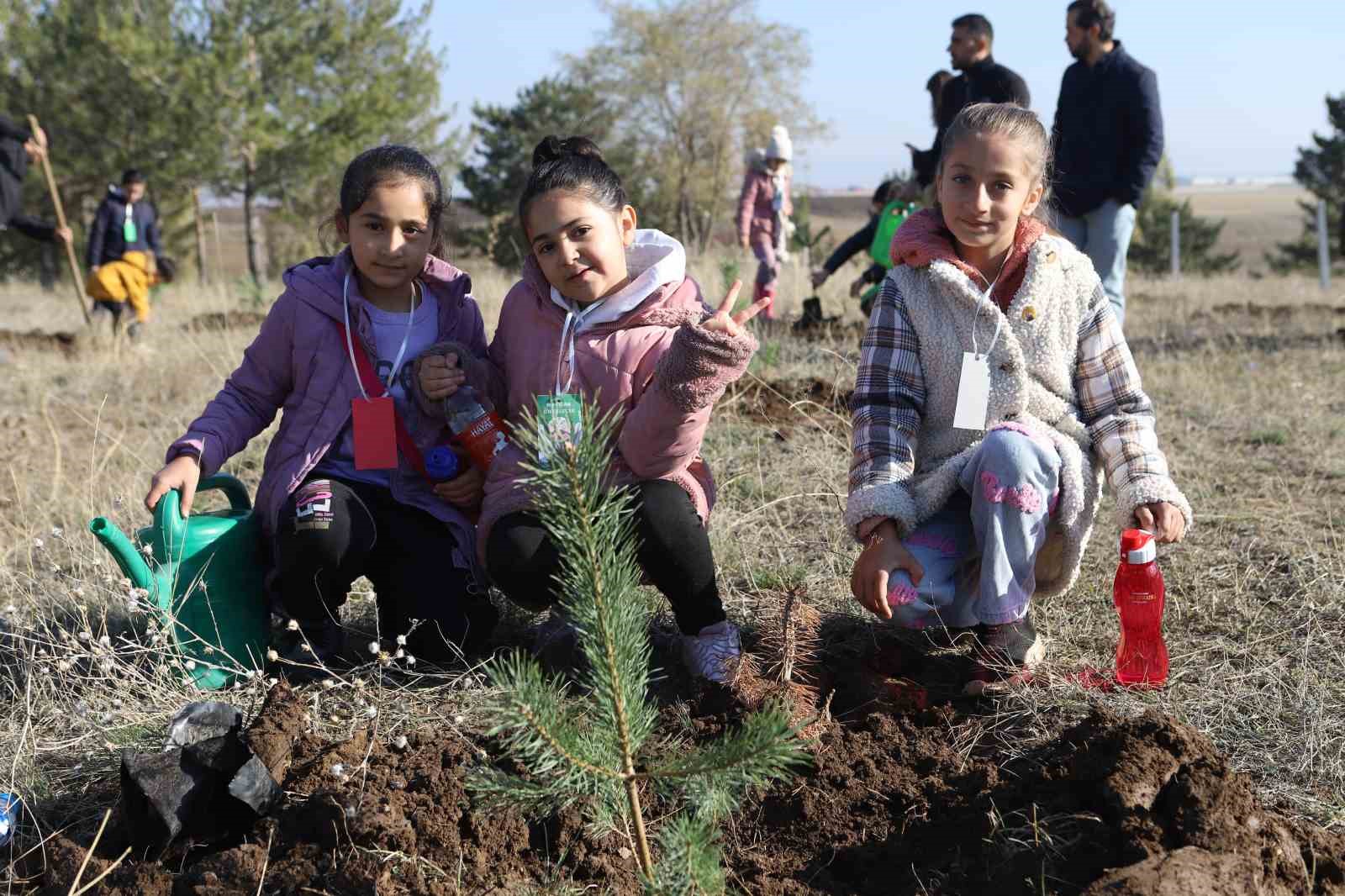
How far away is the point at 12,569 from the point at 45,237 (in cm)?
575

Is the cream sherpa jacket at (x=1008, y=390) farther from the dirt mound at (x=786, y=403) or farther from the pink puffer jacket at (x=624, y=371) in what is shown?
the dirt mound at (x=786, y=403)

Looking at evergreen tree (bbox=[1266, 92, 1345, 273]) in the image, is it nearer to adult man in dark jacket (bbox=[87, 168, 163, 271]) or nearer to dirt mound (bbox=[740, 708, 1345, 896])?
adult man in dark jacket (bbox=[87, 168, 163, 271])

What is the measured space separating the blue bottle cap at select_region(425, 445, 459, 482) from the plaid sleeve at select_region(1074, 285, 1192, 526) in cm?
141

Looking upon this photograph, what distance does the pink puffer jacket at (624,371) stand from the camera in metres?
2.19

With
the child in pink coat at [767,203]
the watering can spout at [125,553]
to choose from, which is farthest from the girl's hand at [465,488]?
the child in pink coat at [767,203]

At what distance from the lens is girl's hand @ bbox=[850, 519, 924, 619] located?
2.25 metres

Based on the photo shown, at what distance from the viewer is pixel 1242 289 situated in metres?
11.3

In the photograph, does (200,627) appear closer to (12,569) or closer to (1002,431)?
(12,569)

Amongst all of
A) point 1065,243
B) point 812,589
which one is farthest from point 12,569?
point 1065,243

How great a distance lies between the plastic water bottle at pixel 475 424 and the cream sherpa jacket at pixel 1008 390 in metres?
0.80

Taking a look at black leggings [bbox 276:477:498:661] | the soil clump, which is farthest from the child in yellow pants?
the soil clump

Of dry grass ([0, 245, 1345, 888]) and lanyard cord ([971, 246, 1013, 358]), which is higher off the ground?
A: lanyard cord ([971, 246, 1013, 358])

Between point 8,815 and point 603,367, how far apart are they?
4.55 feet

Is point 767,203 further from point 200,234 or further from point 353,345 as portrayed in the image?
point 353,345
